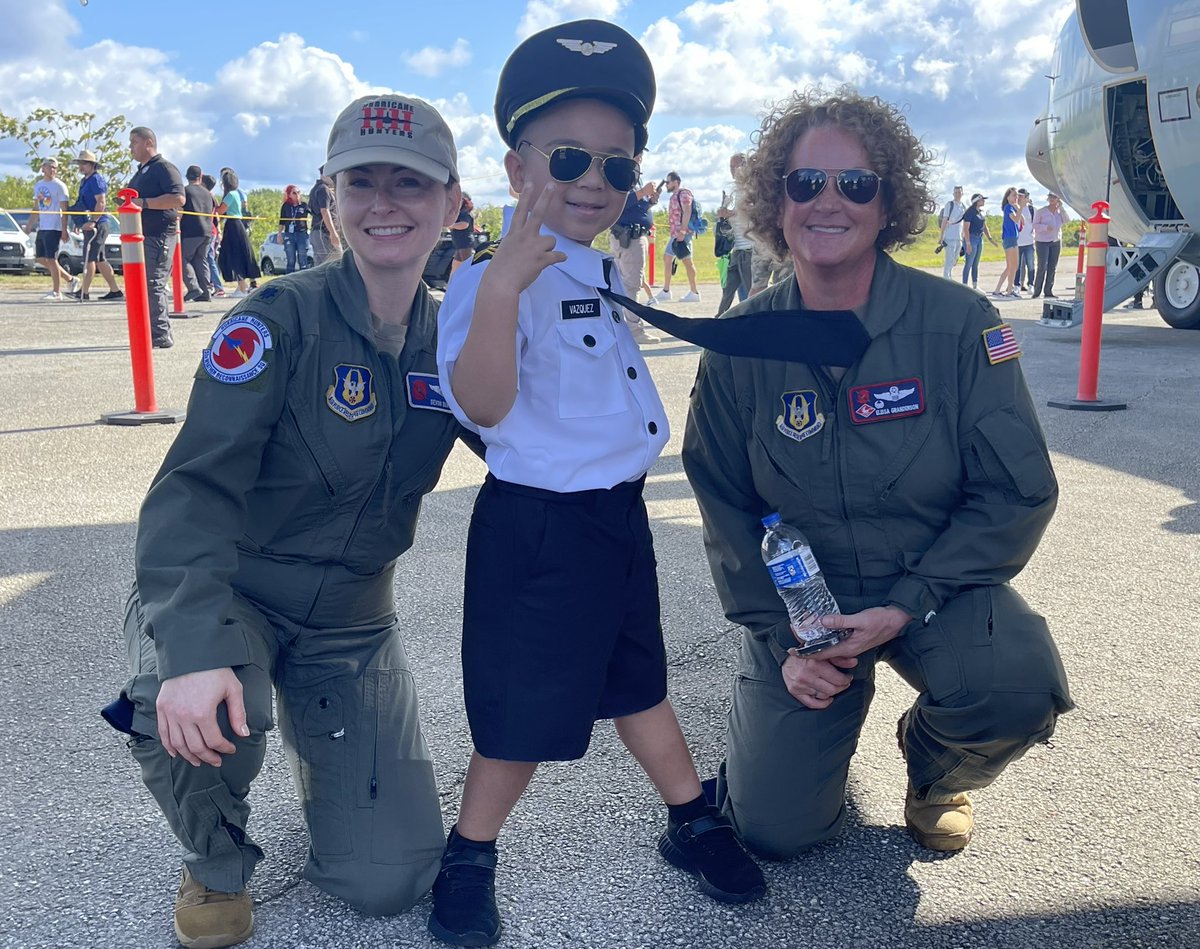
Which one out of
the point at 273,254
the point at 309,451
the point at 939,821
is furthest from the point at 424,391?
the point at 273,254

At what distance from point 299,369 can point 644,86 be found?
95 cm

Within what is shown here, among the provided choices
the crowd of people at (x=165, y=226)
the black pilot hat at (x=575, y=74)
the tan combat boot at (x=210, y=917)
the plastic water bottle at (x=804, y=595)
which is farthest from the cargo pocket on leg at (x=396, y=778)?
the crowd of people at (x=165, y=226)

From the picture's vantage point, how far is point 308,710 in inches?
94.5

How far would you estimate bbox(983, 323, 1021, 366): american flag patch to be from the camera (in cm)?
241

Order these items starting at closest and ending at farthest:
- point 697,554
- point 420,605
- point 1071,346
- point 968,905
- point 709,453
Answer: point 968,905
point 709,453
point 420,605
point 697,554
point 1071,346

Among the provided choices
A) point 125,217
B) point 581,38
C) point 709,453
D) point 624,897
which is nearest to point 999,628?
point 709,453

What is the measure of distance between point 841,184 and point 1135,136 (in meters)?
10.7

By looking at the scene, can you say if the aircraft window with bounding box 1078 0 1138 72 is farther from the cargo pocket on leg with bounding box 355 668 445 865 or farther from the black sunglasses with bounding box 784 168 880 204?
the cargo pocket on leg with bounding box 355 668 445 865

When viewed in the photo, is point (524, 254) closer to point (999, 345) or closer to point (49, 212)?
point (999, 345)

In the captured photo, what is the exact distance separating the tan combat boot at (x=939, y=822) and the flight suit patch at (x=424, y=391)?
1394mm

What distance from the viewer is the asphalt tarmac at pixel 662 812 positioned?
7.10 feet

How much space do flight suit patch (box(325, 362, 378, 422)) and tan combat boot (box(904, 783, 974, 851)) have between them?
4.94ft

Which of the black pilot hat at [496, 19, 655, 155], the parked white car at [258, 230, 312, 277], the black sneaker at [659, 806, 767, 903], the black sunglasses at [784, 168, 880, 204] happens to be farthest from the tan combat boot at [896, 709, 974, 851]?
the parked white car at [258, 230, 312, 277]

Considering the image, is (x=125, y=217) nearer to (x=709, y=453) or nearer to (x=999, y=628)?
(x=709, y=453)
